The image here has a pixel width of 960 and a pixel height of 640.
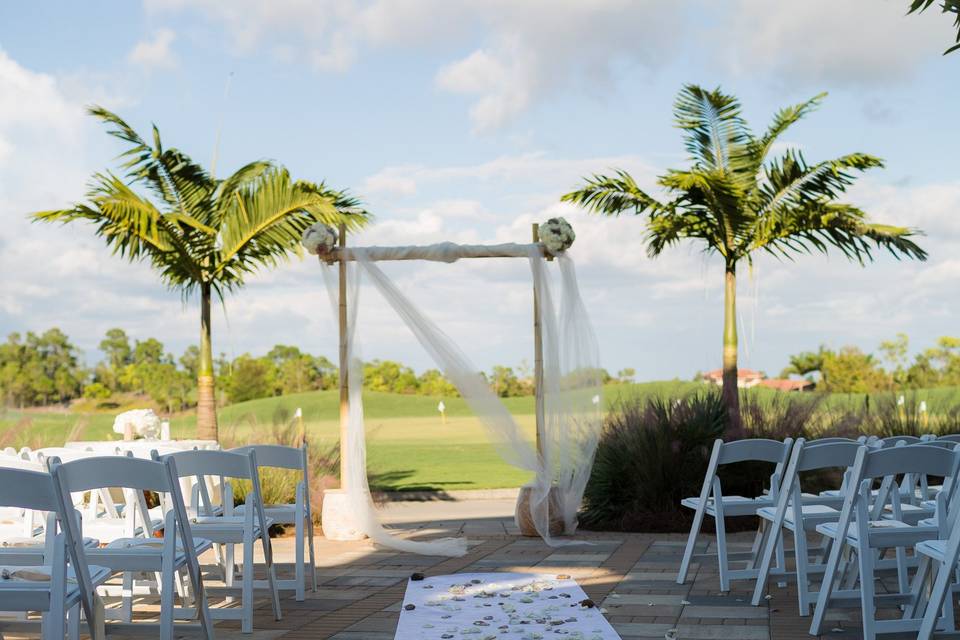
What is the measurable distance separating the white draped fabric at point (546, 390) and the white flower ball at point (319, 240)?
0.92 feet

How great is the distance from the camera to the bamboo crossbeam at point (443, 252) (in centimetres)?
884

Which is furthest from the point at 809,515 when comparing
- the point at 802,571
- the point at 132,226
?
the point at 132,226

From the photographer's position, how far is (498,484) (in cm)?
1437

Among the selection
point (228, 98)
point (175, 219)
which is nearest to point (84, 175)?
point (175, 219)

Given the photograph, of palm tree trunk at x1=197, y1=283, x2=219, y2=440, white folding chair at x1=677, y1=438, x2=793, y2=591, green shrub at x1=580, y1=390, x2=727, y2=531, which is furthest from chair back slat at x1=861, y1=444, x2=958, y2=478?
palm tree trunk at x1=197, y1=283, x2=219, y2=440

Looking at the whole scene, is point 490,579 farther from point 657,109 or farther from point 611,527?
point 657,109

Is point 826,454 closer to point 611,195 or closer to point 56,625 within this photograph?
point 56,625

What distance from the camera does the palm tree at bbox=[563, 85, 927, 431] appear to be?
531 inches

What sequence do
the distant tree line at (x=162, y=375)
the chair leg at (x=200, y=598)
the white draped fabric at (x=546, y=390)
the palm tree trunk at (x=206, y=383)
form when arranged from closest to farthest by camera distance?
the chair leg at (x=200, y=598) < the white draped fabric at (x=546, y=390) < the palm tree trunk at (x=206, y=383) < the distant tree line at (x=162, y=375)

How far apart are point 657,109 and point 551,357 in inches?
245

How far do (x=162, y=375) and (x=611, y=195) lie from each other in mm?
36060

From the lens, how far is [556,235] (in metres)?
8.67

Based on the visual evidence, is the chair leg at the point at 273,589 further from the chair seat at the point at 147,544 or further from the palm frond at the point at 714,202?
the palm frond at the point at 714,202

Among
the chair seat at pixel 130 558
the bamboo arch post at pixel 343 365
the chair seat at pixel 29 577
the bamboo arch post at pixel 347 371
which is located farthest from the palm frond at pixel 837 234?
the chair seat at pixel 29 577
